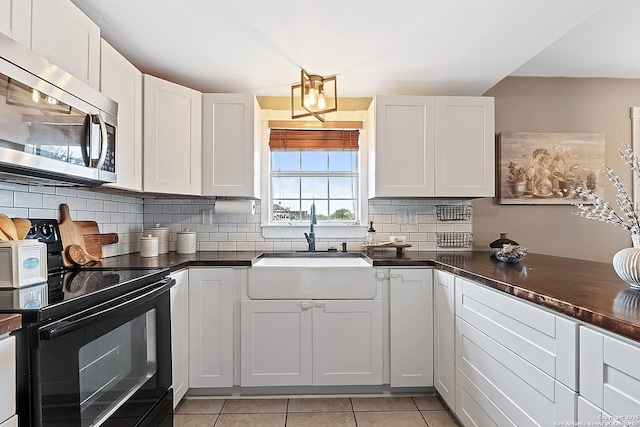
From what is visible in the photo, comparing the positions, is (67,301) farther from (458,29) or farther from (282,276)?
(458,29)

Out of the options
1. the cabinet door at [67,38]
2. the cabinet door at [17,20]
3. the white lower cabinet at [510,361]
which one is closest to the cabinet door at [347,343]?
the white lower cabinet at [510,361]

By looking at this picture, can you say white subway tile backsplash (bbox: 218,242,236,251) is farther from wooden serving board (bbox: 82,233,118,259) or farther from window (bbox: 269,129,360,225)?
wooden serving board (bbox: 82,233,118,259)

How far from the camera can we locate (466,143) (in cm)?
273

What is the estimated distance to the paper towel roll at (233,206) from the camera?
2.84 metres

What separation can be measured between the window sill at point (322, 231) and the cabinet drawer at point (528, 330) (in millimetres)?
1340

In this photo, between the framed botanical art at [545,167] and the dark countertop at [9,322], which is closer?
the dark countertop at [9,322]

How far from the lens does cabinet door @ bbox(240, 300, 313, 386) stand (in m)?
2.31

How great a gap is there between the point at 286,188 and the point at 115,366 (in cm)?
202

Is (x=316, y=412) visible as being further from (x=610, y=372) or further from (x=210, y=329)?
(x=610, y=372)

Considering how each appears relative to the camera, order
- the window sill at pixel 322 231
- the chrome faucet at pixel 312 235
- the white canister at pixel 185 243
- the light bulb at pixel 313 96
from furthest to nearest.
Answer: the window sill at pixel 322 231, the chrome faucet at pixel 312 235, the white canister at pixel 185 243, the light bulb at pixel 313 96

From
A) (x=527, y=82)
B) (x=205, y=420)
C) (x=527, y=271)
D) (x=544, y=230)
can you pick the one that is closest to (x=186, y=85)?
(x=205, y=420)

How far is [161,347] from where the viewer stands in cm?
179

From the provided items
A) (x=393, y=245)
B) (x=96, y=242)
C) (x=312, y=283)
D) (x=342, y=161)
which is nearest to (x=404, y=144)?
(x=342, y=161)

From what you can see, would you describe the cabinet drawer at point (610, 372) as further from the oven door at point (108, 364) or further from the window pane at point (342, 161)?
the window pane at point (342, 161)
